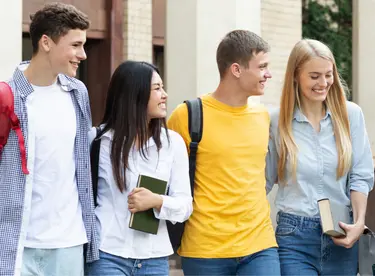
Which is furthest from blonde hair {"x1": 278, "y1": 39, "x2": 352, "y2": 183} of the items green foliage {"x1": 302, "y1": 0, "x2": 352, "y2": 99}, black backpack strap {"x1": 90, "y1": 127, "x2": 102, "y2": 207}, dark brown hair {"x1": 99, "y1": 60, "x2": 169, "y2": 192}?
green foliage {"x1": 302, "y1": 0, "x2": 352, "y2": 99}

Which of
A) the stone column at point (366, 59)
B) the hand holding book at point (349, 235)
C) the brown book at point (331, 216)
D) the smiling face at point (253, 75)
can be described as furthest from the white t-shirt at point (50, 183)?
the stone column at point (366, 59)

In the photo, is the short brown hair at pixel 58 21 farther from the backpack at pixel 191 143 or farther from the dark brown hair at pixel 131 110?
the backpack at pixel 191 143

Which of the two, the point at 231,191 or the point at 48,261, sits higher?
the point at 231,191

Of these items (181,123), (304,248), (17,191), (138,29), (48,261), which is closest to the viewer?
(17,191)

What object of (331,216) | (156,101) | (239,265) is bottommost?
(239,265)

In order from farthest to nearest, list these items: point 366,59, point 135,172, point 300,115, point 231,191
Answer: point 366,59
point 300,115
point 231,191
point 135,172

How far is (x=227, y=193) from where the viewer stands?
19.1ft

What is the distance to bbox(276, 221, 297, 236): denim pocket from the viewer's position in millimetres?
6125

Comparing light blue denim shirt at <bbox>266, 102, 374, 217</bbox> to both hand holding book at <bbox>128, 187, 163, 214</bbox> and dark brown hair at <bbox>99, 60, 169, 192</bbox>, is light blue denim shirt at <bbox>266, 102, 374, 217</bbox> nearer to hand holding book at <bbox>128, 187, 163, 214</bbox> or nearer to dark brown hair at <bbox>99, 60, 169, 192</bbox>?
dark brown hair at <bbox>99, 60, 169, 192</bbox>

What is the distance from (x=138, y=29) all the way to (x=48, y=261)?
828cm

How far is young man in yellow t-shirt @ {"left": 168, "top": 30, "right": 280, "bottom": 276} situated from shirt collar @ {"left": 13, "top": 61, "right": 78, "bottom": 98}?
743 mm

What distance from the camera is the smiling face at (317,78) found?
6.12 m

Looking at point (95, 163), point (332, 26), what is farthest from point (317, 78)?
point (332, 26)

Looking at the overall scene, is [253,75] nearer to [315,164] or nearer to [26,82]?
[315,164]
